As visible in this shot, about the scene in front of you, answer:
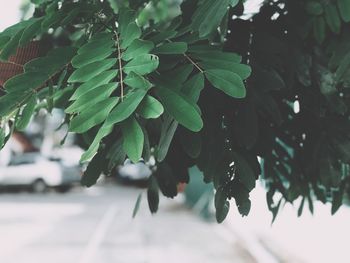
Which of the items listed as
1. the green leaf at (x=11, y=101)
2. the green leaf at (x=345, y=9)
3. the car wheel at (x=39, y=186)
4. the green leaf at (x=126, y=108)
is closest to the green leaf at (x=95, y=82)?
the green leaf at (x=126, y=108)

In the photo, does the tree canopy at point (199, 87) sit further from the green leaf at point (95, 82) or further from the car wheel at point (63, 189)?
the car wheel at point (63, 189)

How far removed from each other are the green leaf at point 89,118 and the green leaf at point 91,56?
19cm

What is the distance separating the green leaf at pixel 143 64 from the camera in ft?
3.78

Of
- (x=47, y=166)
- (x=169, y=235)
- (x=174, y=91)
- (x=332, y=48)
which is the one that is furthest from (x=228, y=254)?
(x=47, y=166)

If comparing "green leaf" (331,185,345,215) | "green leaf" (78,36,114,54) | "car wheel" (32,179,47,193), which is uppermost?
"green leaf" (78,36,114,54)

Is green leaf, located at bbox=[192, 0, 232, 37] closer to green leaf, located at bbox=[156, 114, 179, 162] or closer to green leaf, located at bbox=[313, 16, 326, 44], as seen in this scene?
green leaf, located at bbox=[156, 114, 179, 162]

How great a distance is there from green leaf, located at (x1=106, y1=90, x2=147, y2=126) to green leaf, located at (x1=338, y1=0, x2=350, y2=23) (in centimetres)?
83

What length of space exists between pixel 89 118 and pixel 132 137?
0.11 m

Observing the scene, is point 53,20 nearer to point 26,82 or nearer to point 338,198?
point 26,82

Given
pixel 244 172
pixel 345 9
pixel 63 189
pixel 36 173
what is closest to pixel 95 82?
pixel 244 172

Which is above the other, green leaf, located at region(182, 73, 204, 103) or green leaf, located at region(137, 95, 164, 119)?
green leaf, located at region(137, 95, 164, 119)

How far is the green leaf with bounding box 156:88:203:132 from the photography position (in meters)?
1.08

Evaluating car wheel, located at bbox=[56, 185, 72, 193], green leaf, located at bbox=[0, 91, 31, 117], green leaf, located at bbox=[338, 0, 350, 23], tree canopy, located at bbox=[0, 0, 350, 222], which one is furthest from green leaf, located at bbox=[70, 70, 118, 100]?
car wheel, located at bbox=[56, 185, 72, 193]

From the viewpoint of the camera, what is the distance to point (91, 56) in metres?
1.25
